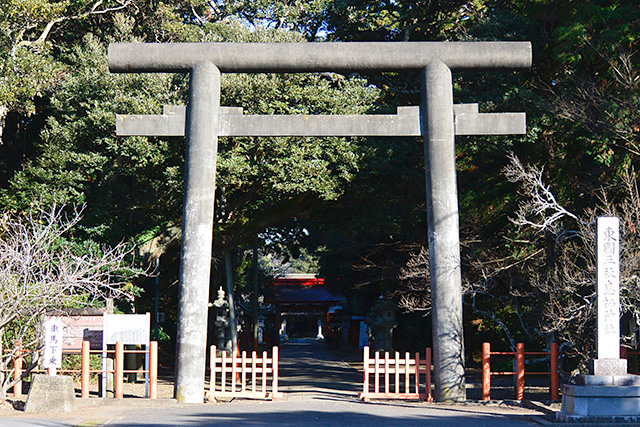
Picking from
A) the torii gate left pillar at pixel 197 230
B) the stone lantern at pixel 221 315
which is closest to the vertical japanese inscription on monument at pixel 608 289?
the torii gate left pillar at pixel 197 230

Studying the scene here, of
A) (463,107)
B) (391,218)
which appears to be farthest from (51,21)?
(463,107)

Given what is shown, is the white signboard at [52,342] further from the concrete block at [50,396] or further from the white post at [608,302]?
the white post at [608,302]

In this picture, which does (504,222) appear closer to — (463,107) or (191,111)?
(463,107)

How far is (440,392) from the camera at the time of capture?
487 inches

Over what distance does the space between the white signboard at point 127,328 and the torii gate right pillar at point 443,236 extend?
5.27 m

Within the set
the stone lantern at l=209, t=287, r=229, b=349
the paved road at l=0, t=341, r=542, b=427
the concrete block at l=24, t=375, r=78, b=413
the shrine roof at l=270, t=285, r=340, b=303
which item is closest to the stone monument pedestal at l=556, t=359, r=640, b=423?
the paved road at l=0, t=341, r=542, b=427

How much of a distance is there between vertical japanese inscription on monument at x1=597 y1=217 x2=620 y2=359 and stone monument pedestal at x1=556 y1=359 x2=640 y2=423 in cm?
19

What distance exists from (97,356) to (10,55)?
7.50 m

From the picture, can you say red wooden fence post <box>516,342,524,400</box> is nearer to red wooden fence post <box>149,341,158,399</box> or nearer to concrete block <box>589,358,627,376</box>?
concrete block <box>589,358,627,376</box>

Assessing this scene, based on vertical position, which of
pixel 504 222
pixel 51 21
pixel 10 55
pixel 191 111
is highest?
pixel 51 21

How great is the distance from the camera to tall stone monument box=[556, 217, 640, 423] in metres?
9.42

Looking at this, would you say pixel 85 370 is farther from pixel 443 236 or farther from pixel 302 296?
pixel 302 296

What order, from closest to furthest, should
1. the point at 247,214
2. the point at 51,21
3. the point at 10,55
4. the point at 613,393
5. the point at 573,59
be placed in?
the point at 613,393 < the point at 573,59 < the point at 10,55 < the point at 51,21 < the point at 247,214

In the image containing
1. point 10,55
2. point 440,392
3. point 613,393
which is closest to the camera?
point 613,393
